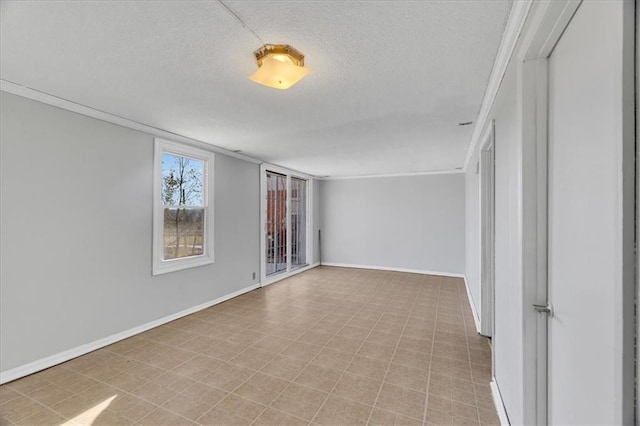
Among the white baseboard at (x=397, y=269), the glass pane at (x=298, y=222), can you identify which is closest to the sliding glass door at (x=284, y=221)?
the glass pane at (x=298, y=222)

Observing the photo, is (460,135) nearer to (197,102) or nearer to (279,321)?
(197,102)

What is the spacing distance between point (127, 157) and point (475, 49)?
338 cm

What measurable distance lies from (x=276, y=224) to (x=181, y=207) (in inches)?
94.6

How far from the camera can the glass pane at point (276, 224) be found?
18.7 feet

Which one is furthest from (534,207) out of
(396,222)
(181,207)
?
(396,222)

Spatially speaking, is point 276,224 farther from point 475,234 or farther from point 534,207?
point 534,207

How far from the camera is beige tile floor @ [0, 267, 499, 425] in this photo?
1869mm

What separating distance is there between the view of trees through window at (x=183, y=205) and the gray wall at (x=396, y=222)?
3.90 m

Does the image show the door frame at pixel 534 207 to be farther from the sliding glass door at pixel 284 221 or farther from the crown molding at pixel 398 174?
the crown molding at pixel 398 174

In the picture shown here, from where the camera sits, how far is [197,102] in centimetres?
250

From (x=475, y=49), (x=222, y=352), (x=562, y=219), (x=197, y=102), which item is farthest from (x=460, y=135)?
(x=222, y=352)

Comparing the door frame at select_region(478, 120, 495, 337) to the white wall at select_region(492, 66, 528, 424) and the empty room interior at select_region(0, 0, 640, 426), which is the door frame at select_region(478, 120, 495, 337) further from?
the white wall at select_region(492, 66, 528, 424)

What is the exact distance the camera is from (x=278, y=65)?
167cm

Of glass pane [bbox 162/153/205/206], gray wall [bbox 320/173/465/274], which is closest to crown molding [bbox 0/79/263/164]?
glass pane [bbox 162/153/205/206]
